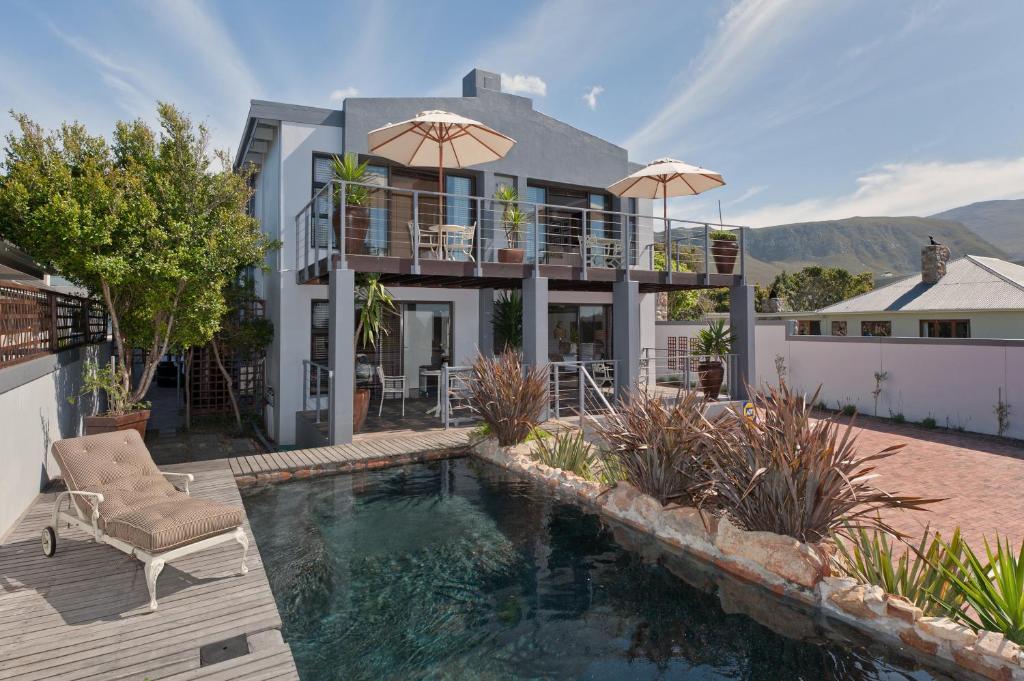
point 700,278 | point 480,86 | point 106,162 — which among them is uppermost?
point 480,86

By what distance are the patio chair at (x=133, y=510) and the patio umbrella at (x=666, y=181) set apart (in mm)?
10130

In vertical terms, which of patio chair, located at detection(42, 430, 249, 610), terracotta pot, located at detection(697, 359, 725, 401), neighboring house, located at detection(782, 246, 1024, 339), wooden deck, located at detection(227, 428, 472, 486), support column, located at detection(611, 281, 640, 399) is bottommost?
wooden deck, located at detection(227, 428, 472, 486)

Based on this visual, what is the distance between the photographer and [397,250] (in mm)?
12141

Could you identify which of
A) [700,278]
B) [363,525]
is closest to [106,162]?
[363,525]

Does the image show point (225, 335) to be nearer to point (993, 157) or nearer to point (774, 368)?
point (774, 368)

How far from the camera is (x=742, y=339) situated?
41.4ft

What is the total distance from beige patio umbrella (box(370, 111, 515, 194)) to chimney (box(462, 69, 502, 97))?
130 inches

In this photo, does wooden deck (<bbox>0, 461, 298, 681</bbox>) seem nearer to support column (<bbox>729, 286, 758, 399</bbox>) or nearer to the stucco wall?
the stucco wall

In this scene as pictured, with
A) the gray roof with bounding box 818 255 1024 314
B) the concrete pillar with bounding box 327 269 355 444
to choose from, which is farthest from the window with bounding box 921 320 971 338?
the concrete pillar with bounding box 327 269 355 444

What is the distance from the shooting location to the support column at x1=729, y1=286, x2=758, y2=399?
12578 mm

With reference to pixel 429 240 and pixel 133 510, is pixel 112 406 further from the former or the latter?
pixel 429 240

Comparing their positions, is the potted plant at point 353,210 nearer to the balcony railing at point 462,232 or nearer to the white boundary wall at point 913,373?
the balcony railing at point 462,232

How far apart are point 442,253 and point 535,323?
90.7 inches

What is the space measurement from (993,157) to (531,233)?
117664mm
